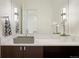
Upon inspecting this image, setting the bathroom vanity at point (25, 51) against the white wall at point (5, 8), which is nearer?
the bathroom vanity at point (25, 51)

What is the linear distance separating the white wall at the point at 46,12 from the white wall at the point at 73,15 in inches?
7.9

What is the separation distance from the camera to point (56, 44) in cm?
173

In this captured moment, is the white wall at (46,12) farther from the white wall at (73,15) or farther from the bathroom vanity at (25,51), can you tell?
the bathroom vanity at (25,51)

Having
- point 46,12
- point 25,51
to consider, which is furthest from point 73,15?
point 25,51

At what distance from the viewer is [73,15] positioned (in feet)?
7.60

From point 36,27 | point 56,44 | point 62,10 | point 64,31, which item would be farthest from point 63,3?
point 56,44

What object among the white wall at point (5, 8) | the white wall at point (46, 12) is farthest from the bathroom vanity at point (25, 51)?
the white wall at point (5, 8)

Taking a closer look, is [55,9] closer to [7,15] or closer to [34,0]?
[34,0]

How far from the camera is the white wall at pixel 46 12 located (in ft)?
7.34

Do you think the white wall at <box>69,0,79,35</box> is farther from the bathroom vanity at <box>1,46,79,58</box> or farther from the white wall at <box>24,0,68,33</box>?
the bathroom vanity at <box>1,46,79,58</box>

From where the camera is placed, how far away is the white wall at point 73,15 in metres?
2.31

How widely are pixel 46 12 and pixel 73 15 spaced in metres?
0.48

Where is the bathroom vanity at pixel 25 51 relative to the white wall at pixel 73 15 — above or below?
below

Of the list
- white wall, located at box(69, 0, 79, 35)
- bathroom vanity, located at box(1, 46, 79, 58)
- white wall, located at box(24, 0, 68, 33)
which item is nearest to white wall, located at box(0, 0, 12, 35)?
white wall, located at box(24, 0, 68, 33)
